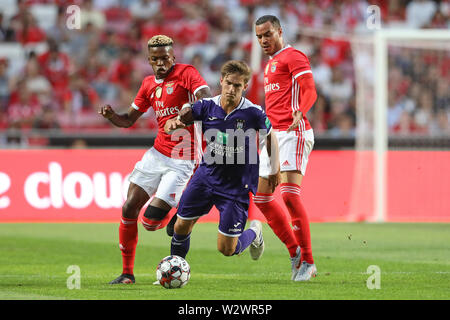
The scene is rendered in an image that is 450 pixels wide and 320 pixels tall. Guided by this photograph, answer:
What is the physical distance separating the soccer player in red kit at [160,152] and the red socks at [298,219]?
906 millimetres

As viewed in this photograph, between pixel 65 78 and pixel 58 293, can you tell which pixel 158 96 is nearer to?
pixel 58 293

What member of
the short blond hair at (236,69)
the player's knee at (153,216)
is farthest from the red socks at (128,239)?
the short blond hair at (236,69)

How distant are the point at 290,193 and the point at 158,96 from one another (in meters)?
1.45

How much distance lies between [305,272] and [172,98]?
1.91 metres

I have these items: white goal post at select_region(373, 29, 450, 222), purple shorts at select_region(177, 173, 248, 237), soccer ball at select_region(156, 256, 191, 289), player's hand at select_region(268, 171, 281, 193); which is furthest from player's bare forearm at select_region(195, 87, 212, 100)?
white goal post at select_region(373, 29, 450, 222)

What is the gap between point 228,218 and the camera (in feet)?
24.1

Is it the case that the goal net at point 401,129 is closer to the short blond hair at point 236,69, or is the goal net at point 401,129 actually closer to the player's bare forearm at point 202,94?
the player's bare forearm at point 202,94

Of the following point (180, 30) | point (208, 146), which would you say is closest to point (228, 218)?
point (208, 146)

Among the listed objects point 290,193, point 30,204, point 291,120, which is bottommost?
point 30,204

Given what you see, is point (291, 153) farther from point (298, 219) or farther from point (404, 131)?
point (404, 131)

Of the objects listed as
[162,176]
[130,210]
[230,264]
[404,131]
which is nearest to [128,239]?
[130,210]

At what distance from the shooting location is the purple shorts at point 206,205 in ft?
23.9

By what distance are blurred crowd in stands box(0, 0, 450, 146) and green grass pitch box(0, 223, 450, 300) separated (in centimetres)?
258

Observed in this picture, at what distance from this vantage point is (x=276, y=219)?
8016 millimetres
